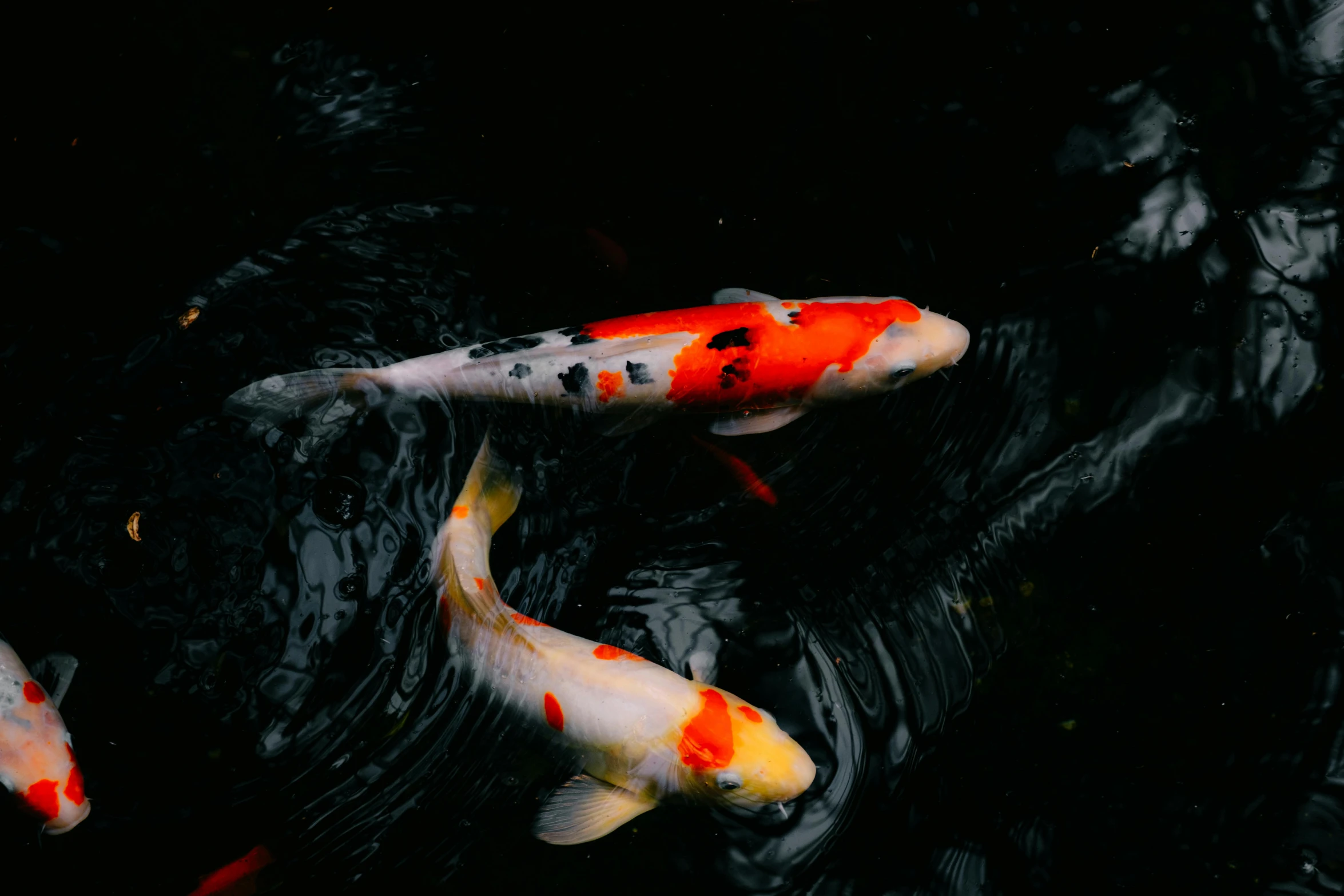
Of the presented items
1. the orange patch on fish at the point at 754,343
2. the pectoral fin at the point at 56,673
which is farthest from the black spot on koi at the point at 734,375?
the pectoral fin at the point at 56,673

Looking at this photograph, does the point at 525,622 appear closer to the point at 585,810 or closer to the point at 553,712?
the point at 553,712

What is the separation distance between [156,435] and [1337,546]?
10.7 ft

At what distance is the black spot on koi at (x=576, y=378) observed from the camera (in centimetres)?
246

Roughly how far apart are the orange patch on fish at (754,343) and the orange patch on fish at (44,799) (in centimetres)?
175

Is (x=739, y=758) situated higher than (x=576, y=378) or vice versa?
(x=576, y=378)

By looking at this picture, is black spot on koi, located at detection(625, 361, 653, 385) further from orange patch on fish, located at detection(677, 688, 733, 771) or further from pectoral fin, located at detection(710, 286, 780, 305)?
orange patch on fish, located at detection(677, 688, 733, 771)

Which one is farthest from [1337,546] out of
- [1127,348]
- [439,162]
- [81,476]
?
[81,476]

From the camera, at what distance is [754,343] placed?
2.48m

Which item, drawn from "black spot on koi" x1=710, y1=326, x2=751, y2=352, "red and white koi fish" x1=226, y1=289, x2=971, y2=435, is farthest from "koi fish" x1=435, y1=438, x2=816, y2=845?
"black spot on koi" x1=710, y1=326, x2=751, y2=352

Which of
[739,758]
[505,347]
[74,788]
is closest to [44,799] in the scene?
[74,788]

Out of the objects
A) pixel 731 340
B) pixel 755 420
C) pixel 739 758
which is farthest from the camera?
pixel 755 420

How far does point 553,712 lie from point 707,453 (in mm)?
862

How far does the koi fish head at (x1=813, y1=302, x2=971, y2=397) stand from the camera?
2555 mm

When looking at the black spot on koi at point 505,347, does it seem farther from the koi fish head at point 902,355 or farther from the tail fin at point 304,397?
the koi fish head at point 902,355
